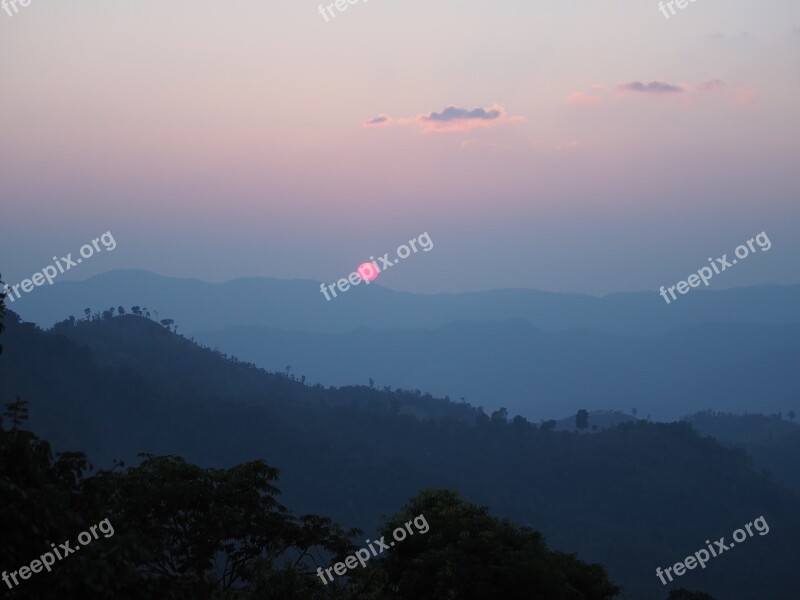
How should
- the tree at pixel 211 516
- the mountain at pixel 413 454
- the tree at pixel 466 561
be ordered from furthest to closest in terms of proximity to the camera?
the mountain at pixel 413 454 → the tree at pixel 466 561 → the tree at pixel 211 516

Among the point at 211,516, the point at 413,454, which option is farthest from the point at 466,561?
the point at 413,454

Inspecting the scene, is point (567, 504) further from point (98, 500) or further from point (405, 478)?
point (98, 500)

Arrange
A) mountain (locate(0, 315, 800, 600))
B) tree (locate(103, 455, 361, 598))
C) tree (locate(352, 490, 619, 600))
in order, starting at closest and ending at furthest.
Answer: tree (locate(103, 455, 361, 598)) → tree (locate(352, 490, 619, 600)) → mountain (locate(0, 315, 800, 600))

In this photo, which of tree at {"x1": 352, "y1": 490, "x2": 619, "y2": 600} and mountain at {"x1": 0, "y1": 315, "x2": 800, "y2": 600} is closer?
tree at {"x1": 352, "y1": 490, "x2": 619, "y2": 600}

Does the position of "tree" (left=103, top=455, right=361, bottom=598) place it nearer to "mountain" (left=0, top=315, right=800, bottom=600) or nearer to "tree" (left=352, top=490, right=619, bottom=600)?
"tree" (left=352, top=490, right=619, bottom=600)

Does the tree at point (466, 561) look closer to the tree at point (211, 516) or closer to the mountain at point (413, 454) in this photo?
the tree at point (211, 516)

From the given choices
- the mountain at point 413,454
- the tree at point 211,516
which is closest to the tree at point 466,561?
the tree at point 211,516

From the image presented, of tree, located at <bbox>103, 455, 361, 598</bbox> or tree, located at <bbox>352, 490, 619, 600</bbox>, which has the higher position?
tree, located at <bbox>103, 455, 361, 598</bbox>

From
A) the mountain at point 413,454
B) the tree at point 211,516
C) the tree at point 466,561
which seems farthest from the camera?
the mountain at point 413,454

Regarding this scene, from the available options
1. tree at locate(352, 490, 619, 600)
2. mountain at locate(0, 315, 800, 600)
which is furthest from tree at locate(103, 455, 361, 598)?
mountain at locate(0, 315, 800, 600)

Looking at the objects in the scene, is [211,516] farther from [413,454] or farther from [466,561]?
[413,454]

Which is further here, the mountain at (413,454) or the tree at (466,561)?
the mountain at (413,454)
